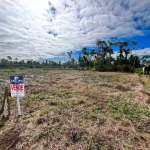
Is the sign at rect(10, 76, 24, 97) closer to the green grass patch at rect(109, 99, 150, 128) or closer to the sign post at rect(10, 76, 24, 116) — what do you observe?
the sign post at rect(10, 76, 24, 116)

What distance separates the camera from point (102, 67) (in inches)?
1294

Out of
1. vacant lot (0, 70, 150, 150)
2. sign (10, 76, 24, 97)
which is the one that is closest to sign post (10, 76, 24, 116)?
sign (10, 76, 24, 97)

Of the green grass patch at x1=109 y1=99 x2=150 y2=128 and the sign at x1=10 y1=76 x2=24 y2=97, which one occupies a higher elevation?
the sign at x1=10 y1=76 x2=24 y2=97

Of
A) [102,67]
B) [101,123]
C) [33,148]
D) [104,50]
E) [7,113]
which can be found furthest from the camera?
[104,50]

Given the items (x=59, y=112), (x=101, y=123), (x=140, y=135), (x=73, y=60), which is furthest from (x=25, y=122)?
(x=73, y=60)

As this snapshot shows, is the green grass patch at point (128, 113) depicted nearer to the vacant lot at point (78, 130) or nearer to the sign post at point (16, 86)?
the vacant lot at point (78, 130)

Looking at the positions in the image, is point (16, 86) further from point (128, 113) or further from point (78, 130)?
point (128, 113)

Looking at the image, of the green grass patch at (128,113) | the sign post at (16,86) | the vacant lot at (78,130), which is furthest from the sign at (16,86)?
the green grass patch at (128,113)

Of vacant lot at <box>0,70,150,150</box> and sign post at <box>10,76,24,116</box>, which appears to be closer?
vacant lot at <box>0,70,150,150</box>

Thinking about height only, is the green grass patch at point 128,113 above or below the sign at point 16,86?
below

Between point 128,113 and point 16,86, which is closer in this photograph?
point 16,86

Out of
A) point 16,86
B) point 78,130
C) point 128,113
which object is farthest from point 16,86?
point 128,113

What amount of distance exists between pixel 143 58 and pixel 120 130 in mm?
36715

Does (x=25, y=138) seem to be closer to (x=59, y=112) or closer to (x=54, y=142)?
(x=54, y=142)
